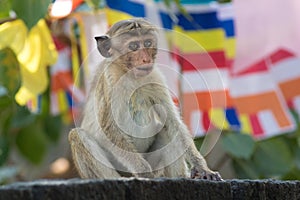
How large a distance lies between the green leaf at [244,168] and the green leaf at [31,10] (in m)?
2.16

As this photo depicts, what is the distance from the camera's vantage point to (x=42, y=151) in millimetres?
5613

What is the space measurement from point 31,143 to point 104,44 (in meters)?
3.16

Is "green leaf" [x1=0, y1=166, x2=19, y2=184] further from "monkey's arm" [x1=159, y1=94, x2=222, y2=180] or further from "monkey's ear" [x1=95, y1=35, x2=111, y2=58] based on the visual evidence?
"monkey's ear" [x1=95, y1=35, x2=111, y2=58]

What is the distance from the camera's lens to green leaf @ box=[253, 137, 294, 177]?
16.3 feet

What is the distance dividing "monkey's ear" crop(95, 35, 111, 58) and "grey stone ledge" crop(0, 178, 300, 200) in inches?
25.8

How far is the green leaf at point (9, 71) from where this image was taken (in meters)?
3.72

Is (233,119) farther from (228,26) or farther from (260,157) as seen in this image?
(228,26)

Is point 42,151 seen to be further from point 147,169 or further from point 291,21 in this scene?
point 147,169

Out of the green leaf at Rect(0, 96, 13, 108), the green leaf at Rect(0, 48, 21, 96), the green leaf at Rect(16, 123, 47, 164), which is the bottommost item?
the green leaf at Rect(16, 123, 47, 164)

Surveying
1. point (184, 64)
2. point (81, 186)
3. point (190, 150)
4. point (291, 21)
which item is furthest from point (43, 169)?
point (81, 186)

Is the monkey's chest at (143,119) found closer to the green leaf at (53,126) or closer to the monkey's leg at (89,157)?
the monkey's leg at (89,157)

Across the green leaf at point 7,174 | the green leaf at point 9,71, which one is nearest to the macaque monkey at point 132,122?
the green leaf at point 9,71

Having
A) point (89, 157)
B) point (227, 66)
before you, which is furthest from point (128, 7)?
point (89, 157)

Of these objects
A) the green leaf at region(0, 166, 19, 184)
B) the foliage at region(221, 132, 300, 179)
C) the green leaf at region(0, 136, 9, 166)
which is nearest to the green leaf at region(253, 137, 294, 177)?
the foliage at region(221, 132, 300, 179)
